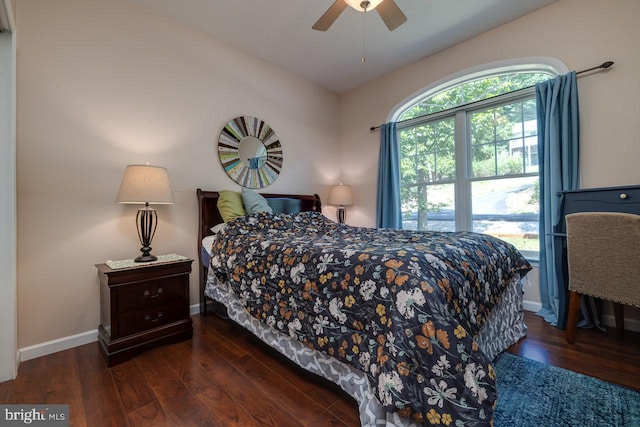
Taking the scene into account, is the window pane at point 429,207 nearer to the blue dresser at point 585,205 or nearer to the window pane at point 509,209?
the window pane at point 509,209

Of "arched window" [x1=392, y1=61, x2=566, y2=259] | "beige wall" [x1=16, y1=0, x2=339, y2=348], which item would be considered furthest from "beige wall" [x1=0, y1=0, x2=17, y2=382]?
"arched window" [x1=392, y1=61, x2=566, y2=259]

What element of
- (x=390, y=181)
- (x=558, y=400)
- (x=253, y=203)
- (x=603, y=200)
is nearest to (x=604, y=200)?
(x=603, y=200)

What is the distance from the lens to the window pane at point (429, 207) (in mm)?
3270

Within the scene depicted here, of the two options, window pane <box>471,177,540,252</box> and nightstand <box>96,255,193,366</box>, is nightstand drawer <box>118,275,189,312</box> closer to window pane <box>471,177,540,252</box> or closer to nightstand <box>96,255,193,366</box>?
nightstand <box>96,255,193,366</box>

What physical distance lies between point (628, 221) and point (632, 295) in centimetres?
47

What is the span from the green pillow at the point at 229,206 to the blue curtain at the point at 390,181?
1884 millimetres

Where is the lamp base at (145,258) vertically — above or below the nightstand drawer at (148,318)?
above

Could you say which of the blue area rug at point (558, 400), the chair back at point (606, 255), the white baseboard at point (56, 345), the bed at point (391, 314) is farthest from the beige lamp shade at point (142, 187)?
the chair back at point (606, 255)

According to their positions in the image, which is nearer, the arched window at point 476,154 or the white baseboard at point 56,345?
the white baseboard at point 56,345

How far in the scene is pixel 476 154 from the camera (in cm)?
303

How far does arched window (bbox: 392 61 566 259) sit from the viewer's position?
2.69 m

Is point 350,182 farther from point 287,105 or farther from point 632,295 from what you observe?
point 632,295

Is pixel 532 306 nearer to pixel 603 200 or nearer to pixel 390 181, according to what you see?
pixel 603 200

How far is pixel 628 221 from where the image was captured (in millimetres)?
1675
